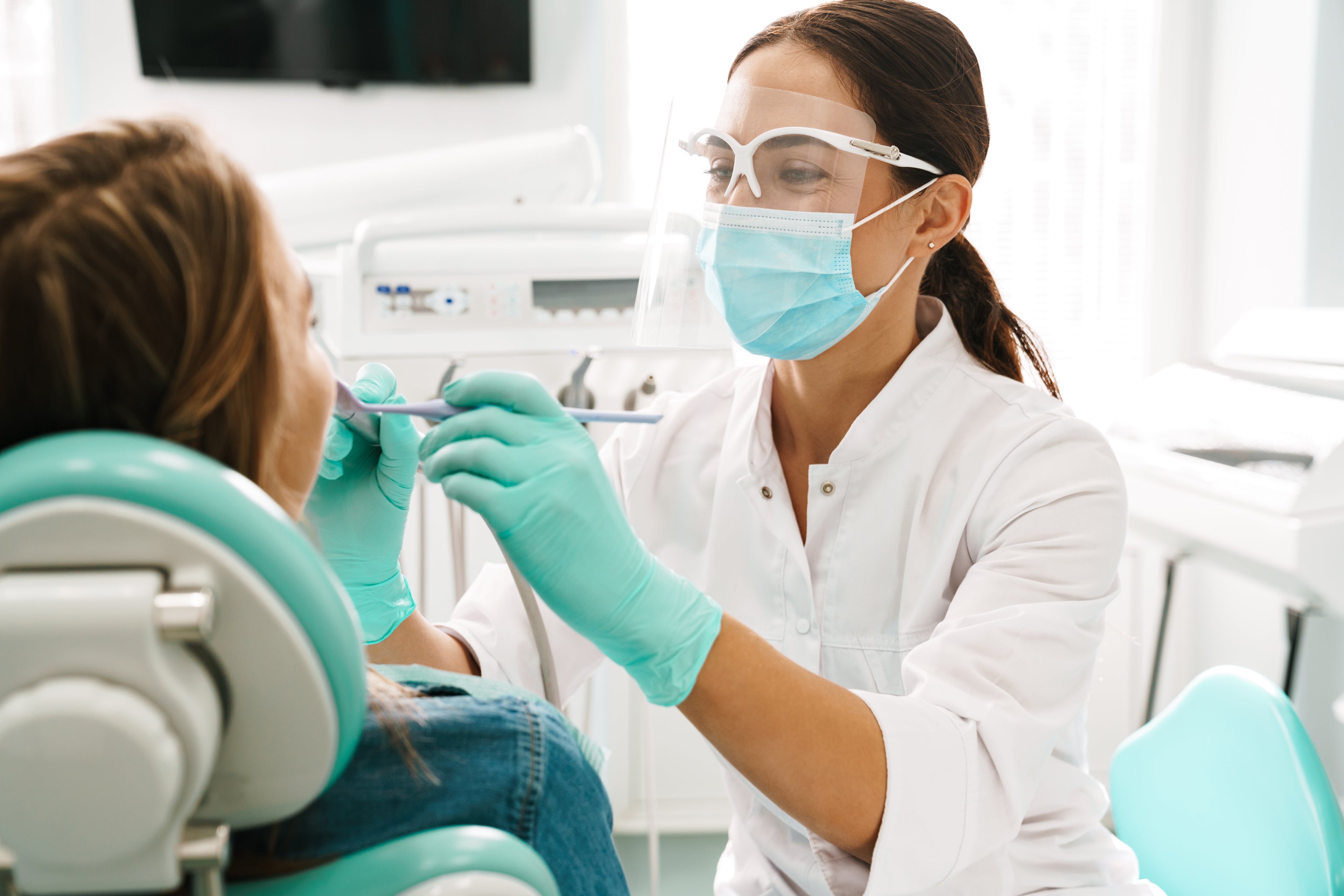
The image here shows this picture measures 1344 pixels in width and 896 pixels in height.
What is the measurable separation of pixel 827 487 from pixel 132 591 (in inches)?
34.8

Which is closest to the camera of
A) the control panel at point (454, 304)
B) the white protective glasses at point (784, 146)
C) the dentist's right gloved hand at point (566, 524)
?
the dentist's right gloved hand at point (566, 524)

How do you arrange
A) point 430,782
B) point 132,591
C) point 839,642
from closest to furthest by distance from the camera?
point 132,591 < point 430,782 < point 839,642

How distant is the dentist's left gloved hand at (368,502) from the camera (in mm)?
983

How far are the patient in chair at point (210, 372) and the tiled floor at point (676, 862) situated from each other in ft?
6.22

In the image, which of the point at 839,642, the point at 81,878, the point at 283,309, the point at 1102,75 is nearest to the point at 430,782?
the point at 81,878

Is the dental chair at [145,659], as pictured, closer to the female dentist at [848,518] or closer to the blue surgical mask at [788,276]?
the female dentist at [848,518]

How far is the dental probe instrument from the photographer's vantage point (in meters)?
0.82

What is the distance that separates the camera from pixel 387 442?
3.20ft

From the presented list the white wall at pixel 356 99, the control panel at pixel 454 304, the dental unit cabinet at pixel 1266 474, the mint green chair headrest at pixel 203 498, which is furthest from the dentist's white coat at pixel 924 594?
the white wall at pixel 356 99

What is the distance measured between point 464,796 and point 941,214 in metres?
1.00

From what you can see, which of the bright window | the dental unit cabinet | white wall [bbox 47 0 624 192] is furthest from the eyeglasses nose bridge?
the bright window

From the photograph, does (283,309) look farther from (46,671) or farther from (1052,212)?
(1052,212)

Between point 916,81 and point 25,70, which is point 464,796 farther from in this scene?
point 25,70

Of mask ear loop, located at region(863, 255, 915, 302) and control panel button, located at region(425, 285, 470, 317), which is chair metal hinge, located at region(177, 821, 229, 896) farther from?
control panel button, located at region(425, 285, 470, 317)
